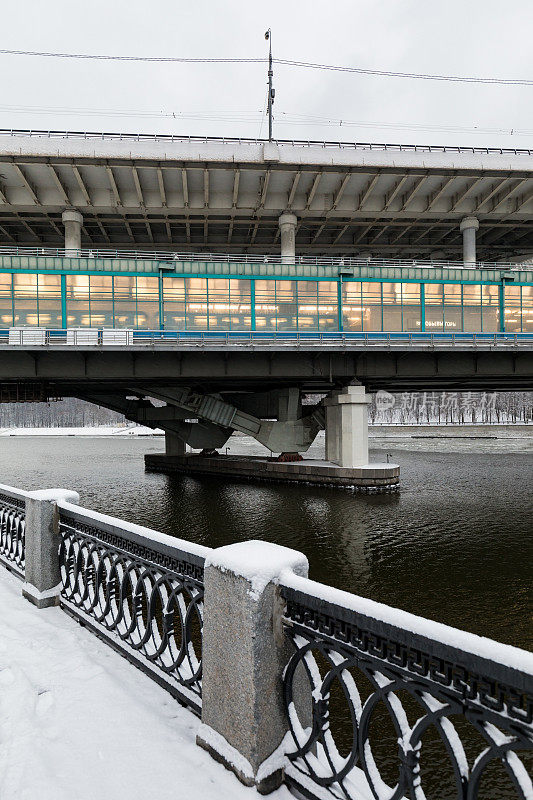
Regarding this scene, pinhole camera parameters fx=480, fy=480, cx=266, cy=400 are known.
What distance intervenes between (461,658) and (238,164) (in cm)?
3420

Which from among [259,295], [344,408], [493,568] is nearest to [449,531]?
[493,568]

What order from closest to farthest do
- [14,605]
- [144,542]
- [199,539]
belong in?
[144,542], [14,605], [199,539]

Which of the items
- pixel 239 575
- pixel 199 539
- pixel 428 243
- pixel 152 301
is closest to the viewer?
pixel 239 575

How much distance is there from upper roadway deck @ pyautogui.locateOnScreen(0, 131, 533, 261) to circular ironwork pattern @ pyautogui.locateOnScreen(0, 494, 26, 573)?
28589mm

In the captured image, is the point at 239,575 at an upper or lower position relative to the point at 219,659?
upper

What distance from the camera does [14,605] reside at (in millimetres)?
6402

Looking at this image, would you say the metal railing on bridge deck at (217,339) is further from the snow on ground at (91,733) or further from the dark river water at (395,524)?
the snow on ground at (91,733)

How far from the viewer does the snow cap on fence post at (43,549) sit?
641 cm

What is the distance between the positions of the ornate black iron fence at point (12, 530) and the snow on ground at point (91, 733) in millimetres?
2796

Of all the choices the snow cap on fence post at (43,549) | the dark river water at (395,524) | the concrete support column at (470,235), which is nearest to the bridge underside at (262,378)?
the dark river water at (395,524)

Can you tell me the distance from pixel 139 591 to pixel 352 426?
2628cm

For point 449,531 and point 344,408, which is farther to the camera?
point 344,408

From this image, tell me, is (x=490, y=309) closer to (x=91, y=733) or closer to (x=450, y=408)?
(x=91, y=733)

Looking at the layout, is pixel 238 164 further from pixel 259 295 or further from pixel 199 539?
pixel 199 539
